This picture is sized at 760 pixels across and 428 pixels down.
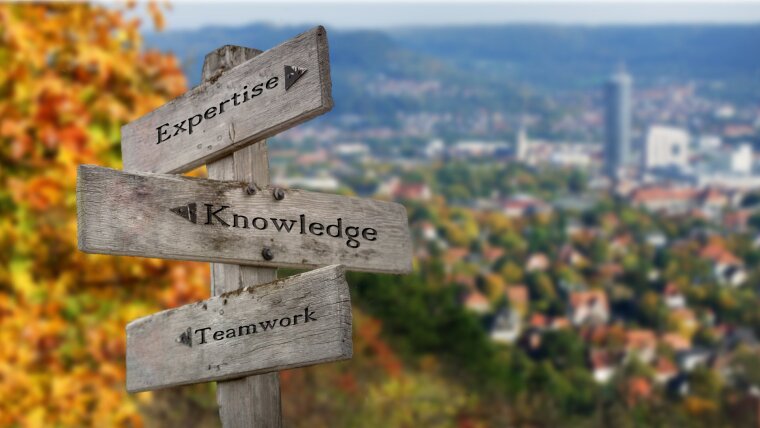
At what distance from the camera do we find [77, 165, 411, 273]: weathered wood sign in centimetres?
210

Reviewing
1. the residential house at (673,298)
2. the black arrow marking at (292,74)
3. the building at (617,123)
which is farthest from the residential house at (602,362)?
the building at (617,123)

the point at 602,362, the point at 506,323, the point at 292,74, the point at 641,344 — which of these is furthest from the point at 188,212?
the point at 641,344

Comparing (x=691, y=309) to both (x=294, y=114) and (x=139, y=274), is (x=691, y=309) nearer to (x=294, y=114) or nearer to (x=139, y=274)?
(x=139, y=274)

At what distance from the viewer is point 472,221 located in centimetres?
2414

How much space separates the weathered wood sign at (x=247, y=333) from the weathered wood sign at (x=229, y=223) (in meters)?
0.12

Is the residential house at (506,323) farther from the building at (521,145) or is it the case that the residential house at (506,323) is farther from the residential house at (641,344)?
the building at (521,145)

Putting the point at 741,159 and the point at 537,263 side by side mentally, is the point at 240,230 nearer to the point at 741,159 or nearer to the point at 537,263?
the point at 537,263

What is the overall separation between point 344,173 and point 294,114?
18118 mm

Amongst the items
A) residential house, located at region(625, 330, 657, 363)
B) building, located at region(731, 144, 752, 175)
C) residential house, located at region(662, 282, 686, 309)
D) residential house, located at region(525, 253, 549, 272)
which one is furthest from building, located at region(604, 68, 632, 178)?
residential house, located at region(625, 330, 657, 363)

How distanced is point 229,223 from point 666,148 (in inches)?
1476

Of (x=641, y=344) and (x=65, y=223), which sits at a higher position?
(x=65, y=223)

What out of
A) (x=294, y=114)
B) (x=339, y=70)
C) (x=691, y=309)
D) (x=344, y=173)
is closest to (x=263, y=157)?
(x=294, y=114)

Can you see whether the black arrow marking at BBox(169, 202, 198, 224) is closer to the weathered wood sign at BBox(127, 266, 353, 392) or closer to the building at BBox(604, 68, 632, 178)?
the weathered wood sign at BBox(127, 266, 353, 392)

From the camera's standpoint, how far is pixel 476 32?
83.7ft
